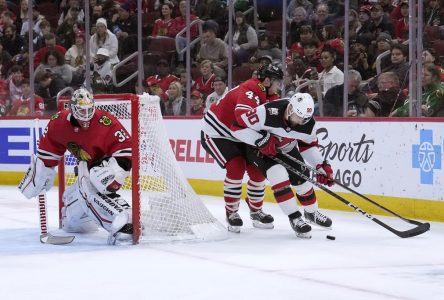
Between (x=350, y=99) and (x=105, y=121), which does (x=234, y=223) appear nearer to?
(x=105, y=121)

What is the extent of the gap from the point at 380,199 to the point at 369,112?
0.74m

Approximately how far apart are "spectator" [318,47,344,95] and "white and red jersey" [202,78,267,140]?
1.84m

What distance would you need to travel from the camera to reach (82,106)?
5820 mm

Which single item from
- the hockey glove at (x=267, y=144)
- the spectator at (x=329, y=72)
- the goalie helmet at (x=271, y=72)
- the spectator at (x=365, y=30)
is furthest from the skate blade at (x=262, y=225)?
the spectator at (x=365, y=30)

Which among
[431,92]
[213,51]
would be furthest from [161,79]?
[431,92]

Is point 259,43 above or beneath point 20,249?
above

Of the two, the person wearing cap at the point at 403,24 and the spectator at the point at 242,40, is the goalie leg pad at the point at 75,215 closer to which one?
the person wearing cap at the point at 403,24

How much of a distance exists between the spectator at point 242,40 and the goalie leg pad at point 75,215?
124 inches

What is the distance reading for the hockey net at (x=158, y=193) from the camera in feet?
19.2

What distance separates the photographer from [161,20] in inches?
395

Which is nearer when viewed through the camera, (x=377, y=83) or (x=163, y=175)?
(x=163, y=175)

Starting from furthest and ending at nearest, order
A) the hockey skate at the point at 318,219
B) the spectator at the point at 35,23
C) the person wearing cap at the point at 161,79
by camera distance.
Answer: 1. the spectator at the point at 35,23
2. the person wearing cap at the point at 161,79
3. the hockey skate at the point at 318,219

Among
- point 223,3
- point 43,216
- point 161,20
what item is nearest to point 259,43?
point 223,3

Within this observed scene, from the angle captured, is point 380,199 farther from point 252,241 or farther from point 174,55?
point 174,55
